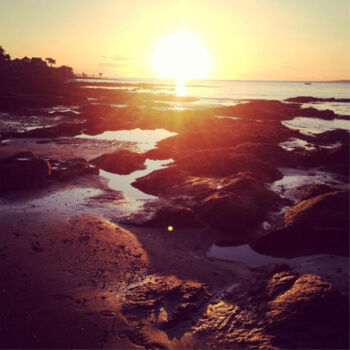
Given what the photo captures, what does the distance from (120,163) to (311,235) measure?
38.5 feet

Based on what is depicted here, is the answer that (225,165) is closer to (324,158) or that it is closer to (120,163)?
(120,163)

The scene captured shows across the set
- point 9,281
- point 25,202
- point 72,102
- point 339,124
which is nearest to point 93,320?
point 9,281

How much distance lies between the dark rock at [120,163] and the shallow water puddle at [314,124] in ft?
68.1

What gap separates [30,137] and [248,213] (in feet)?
70.8

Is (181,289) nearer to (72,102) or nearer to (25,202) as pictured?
(25,202)

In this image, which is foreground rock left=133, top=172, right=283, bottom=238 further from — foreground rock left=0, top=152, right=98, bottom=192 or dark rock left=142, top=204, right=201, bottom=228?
foreground rock left=0, top=152, right=98, bottom=192

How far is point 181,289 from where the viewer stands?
7.48m

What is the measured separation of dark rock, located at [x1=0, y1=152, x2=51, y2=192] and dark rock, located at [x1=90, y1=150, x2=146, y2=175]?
3515 mm

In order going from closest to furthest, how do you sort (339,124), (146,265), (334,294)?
(334,294) → (146,265) → (339,124)

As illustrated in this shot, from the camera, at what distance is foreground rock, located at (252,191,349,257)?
9641 mm

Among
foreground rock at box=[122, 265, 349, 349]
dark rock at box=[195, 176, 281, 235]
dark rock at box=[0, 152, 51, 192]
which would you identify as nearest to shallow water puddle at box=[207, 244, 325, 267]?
dark rock at box=[195, 176, 281, 235]

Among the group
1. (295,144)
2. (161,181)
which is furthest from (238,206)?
(295,144)

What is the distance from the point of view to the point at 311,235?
983 centimetres

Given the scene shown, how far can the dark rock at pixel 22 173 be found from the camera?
14.4 m
